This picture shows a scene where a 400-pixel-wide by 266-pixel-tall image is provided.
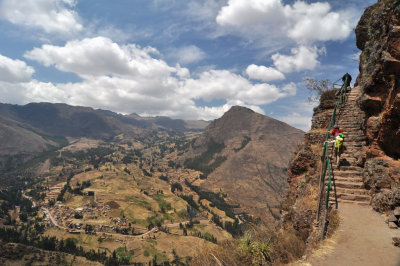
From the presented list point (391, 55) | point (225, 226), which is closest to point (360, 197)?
point (391, 55)

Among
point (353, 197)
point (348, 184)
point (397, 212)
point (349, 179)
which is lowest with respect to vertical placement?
point (353, 197)

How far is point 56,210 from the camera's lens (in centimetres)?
18000

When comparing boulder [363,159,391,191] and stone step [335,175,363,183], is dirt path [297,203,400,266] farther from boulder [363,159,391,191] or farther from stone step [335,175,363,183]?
stone step [335,175,363,183]

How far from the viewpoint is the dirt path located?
7098mm

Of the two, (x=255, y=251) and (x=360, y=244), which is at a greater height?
(x=360, y=244)

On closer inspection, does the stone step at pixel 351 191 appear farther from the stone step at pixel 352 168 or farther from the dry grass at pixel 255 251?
the dry grass at pixel 255 251

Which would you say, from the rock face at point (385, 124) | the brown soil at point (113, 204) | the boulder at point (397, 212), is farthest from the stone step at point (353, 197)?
the brown soil at point (113, 204)

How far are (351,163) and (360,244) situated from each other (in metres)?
8.03

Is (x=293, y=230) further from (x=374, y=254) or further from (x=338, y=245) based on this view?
(x=374, y=254)

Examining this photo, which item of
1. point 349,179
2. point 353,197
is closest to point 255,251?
point 353,197

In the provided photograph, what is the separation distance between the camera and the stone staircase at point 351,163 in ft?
39.1

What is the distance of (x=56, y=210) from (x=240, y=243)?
223170mm

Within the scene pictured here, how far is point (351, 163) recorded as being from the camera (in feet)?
47.2

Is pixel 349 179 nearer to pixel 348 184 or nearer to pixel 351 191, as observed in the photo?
pixel 348 184
